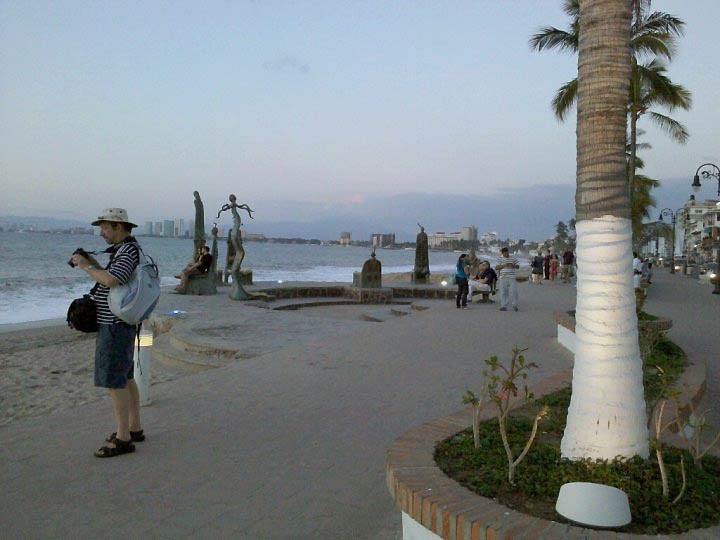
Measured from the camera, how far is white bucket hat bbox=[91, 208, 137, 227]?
445 cm

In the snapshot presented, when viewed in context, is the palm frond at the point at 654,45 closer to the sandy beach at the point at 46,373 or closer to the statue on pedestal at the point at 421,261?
the statue on pedestal at the point at 421,261

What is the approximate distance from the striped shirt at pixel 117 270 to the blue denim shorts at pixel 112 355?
0.07 meters

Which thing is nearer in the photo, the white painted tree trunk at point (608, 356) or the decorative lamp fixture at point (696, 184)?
the white painted tree trunk at point (608, 356)

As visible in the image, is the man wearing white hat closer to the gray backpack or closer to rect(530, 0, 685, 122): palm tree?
the gray backpack

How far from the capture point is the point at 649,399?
4.68 metres

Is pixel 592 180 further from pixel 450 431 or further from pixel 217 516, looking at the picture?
pixel 217 516

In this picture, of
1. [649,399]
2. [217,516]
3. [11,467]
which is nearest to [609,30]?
[649,399]

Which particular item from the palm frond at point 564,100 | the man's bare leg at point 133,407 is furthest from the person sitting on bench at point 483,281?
the man's bare leg at point 133,407

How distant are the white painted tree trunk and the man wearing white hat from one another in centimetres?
313

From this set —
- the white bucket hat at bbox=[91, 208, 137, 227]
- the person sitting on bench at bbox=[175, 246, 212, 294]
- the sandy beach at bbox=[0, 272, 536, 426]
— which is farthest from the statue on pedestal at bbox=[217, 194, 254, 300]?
the white bucket hat at bbox=[91, 208, 137, 227]

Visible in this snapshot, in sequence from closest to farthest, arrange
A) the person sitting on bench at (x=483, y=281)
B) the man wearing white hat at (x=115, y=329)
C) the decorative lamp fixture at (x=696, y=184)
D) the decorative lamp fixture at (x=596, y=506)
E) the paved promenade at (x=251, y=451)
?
the decorative lamp fixture at (x=596, y=506), the paved promenade at (x=251, y=451), the man wearing white hat at (x=115, y=329), the person sitting on bench at (x=483, y=281), the decorative lamp fixture at (x=696, y=184)

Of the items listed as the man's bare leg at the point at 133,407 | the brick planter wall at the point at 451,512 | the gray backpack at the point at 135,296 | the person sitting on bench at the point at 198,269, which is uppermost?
the gray backpack at the point at 135,296

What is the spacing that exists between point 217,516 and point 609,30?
3.46 metres

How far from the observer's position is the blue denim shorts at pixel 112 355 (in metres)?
4.32
